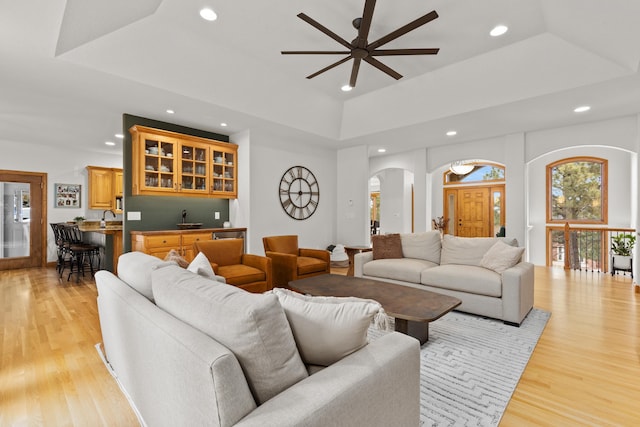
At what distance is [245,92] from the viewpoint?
4219mm

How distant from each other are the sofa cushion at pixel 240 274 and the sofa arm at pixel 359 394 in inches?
98.1

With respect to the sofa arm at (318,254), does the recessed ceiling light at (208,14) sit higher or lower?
higher

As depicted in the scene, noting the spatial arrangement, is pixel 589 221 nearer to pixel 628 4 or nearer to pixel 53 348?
pixel 628 4

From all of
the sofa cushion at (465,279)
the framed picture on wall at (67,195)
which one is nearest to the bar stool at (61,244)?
the framed picture on wall at (67,195)

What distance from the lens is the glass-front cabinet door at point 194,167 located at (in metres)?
4.84

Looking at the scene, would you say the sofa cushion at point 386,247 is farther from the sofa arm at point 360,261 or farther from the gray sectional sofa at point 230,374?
the gray sectional sofa at point 230,374

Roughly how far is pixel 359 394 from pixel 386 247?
3478mm

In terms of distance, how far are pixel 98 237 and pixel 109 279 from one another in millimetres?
4754

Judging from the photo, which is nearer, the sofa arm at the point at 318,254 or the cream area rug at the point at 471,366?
the cream area rug at the point at 471,366

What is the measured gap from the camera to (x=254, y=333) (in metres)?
0.99

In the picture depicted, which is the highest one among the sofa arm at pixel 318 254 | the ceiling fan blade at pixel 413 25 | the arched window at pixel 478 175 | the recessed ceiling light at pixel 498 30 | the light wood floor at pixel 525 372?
the recessed ceiling light at pixel 498 30

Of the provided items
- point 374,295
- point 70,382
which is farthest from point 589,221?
point 70,382

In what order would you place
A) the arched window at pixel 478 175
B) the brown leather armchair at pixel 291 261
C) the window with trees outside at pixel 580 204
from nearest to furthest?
the brown leather armchair at pixel 291 261, the window with trees outside at pixel 580 204, the arched window at pixel 478 175

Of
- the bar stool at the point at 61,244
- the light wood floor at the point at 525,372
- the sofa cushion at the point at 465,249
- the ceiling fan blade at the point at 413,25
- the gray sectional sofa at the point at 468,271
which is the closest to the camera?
the light wood floor at the point at 525,372
